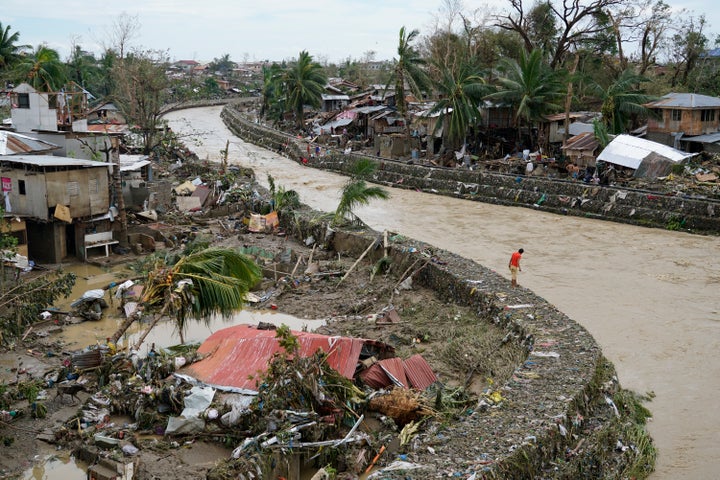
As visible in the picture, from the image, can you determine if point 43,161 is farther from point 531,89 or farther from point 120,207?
point 531,89

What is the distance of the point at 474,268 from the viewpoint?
14484 millimetres

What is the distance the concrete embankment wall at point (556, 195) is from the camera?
69.0 ft

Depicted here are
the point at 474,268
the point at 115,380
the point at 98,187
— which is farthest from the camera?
the point at 98,187

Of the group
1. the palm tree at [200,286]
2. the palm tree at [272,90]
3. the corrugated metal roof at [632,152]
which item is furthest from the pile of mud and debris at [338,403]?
the palm tree at [272,90]

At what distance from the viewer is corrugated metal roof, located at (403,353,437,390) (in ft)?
32.4

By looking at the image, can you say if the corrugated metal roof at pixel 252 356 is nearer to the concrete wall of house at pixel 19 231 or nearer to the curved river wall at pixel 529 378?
the curved river wall at pixel 529 378

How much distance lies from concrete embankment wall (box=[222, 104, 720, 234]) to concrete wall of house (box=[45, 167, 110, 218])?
44.9ft

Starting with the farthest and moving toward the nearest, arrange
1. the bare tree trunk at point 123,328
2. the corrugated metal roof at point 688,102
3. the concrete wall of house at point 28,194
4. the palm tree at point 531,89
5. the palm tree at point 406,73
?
the palm tree at point 406,73 < the palm tree at point 531,89 < the corrugated metal roof at point 688,102 < the concrete wall of house at point 28,194 < the bare tree trunk at point 123,328

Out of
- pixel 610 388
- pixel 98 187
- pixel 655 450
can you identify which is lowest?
pixel 655 450

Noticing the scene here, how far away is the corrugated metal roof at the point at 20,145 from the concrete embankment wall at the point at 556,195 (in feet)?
46.1

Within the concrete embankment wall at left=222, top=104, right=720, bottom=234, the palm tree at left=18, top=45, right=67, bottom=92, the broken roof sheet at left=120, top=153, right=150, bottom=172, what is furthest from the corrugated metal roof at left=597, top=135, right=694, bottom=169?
the palm tree at left=18, top=45, right=67, bottom=92

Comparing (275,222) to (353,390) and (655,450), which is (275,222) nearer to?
(353,390)

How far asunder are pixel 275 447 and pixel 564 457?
10.4 feet

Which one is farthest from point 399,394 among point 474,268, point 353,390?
point 474,268
